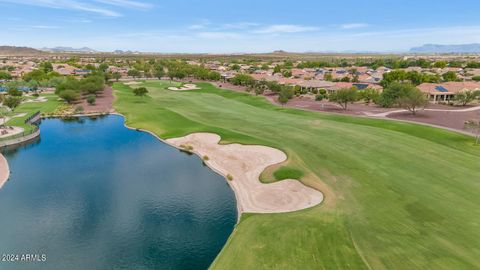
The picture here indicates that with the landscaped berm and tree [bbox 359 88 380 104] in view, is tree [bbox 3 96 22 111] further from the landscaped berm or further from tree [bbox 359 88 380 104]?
tree [bbox 359 88 380 104]

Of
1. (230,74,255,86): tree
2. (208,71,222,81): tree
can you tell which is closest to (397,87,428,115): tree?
(230,74,255,86): tree

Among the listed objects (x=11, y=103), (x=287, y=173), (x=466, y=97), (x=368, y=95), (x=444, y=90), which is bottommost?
(x=287, y=173)

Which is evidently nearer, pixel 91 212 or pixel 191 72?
pixel 91 212

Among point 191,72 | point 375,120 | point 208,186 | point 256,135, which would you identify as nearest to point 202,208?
point 208,186

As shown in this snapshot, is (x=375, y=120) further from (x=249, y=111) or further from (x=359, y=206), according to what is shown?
(x=359, y=206)

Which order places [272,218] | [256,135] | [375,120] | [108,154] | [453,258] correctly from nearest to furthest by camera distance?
[453,258] < [272,218] < [108,154] < [256,135] < [375,120]

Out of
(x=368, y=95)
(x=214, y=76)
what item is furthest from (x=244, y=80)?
(x=368, y=95)

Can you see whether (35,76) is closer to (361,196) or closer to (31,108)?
(31,108)

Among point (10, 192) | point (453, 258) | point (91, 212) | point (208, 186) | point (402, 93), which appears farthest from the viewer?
point (402, 93)
